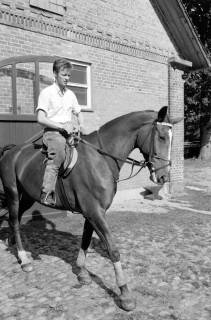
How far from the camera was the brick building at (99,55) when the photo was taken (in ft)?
24.6

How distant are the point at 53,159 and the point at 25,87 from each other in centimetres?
401

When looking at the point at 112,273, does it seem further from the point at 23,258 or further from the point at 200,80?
the point at 200,80

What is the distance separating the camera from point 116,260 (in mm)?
3861

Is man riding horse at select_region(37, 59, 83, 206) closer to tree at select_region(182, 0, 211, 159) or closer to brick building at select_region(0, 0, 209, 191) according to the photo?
brick building at select_region(0, 0, 209, 191)

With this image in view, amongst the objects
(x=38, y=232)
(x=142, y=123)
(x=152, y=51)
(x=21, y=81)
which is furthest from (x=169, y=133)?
(x=152, y=51)

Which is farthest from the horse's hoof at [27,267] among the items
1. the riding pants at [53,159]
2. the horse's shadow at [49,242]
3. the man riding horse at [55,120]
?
the riding pants at [53,159]

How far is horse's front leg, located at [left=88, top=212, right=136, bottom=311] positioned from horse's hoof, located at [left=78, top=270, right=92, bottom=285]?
61 centimetres

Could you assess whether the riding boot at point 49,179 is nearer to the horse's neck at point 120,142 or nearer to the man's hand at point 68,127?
the man's hand at point 68,127

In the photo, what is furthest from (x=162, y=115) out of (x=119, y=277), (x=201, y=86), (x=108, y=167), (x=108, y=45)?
(x=201, y=86)

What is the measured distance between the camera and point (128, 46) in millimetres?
10680

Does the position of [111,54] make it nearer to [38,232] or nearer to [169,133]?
[38,232]

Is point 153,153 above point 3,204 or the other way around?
above

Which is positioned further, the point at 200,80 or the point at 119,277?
the point at 200,80

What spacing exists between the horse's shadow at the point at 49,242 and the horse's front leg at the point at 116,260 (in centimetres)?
49
